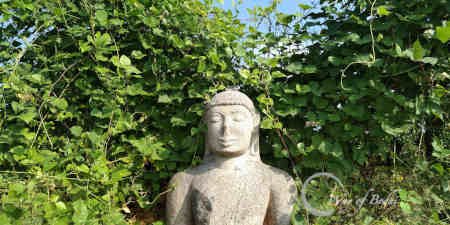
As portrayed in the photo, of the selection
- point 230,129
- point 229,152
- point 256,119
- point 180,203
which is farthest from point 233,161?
point 180,203

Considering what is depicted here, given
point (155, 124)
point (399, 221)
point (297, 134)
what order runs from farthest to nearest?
point (155, 124) < point (297, 134) < point (399, 221)

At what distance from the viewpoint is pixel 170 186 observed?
2801mm

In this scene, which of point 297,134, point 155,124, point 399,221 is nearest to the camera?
point 399,221

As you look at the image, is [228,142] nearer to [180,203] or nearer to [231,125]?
[231,125]

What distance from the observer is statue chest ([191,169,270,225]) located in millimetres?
2594

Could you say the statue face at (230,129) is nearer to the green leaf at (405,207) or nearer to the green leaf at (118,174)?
the green leaf at (118,174)

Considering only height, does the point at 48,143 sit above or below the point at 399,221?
above

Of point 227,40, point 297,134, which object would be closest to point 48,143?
point 227,40

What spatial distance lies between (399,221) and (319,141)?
0.74 meters

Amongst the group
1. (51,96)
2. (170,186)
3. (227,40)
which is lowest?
(170,186)

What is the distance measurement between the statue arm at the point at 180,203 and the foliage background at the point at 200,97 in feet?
0.40

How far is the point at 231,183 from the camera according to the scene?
104 inches

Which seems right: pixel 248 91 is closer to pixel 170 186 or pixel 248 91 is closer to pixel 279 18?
pixel 279 18

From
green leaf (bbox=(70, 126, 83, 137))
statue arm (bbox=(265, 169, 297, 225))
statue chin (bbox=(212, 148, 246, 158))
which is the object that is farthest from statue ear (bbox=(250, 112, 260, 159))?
green leaf (bbox=(70, 126, 83, 137))
